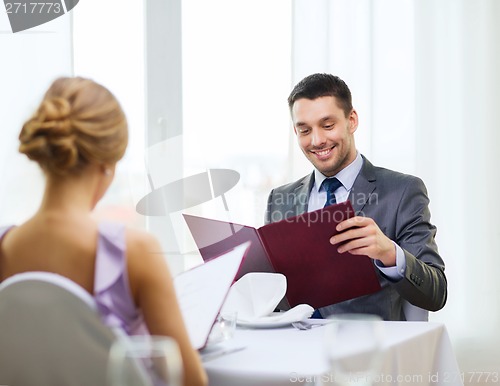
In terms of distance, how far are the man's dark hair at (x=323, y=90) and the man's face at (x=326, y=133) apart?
0.8 inches

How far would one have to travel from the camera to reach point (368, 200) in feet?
9.00

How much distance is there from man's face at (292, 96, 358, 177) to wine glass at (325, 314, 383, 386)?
1.72 metres

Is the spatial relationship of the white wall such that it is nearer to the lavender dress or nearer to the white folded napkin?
the white folded napkin

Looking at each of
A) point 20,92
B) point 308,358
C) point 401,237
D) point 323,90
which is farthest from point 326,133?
point 308,358

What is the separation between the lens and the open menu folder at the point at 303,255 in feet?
6.55

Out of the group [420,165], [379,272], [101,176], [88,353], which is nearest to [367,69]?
[420,165]

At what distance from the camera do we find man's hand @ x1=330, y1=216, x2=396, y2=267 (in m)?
2.01

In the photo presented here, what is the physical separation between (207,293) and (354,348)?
0.55m

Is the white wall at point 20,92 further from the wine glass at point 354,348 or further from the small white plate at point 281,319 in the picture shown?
the wine glass at point 354,348

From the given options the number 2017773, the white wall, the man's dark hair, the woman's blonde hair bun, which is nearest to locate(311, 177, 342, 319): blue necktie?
the man's dark hair

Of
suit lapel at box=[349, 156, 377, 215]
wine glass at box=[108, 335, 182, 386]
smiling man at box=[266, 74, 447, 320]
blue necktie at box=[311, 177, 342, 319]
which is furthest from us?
blue necktie at box=[311, 177, 342, 319]

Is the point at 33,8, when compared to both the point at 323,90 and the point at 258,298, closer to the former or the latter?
the point at 323,90

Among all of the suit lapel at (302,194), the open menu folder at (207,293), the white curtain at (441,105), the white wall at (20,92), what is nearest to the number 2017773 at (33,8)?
the white wall at (20,92)

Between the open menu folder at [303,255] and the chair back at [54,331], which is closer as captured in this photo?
the chair back at [54,331]
